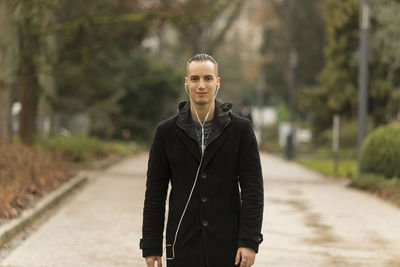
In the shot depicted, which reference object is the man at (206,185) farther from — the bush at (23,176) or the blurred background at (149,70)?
the blurred background at (149,70)

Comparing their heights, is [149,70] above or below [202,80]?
below

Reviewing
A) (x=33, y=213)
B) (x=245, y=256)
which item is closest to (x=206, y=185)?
(x=245, y=256)

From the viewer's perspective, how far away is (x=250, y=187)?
14.5ft

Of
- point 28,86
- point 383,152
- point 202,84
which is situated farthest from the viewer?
point 28,86

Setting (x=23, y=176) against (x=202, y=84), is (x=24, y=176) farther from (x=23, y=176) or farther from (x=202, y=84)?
(x=202, y=84)

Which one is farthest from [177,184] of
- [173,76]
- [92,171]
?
[173,76]

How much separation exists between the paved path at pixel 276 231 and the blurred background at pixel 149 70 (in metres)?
3.43

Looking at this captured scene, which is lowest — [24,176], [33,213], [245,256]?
[33,213]

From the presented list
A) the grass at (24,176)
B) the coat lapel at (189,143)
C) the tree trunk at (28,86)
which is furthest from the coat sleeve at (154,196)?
the tree trunk at (28,86)

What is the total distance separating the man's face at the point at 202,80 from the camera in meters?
4.29

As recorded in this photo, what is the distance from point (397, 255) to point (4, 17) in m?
10.8

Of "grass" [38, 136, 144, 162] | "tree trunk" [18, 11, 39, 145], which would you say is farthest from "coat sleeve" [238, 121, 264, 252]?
"grass" [38, 136, 144, 162]

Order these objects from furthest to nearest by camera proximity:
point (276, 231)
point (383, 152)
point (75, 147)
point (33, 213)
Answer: point (75, 147) → point (383, 152) → point (33, 213) → point (276, 231)

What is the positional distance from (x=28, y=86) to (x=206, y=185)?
18356mm
